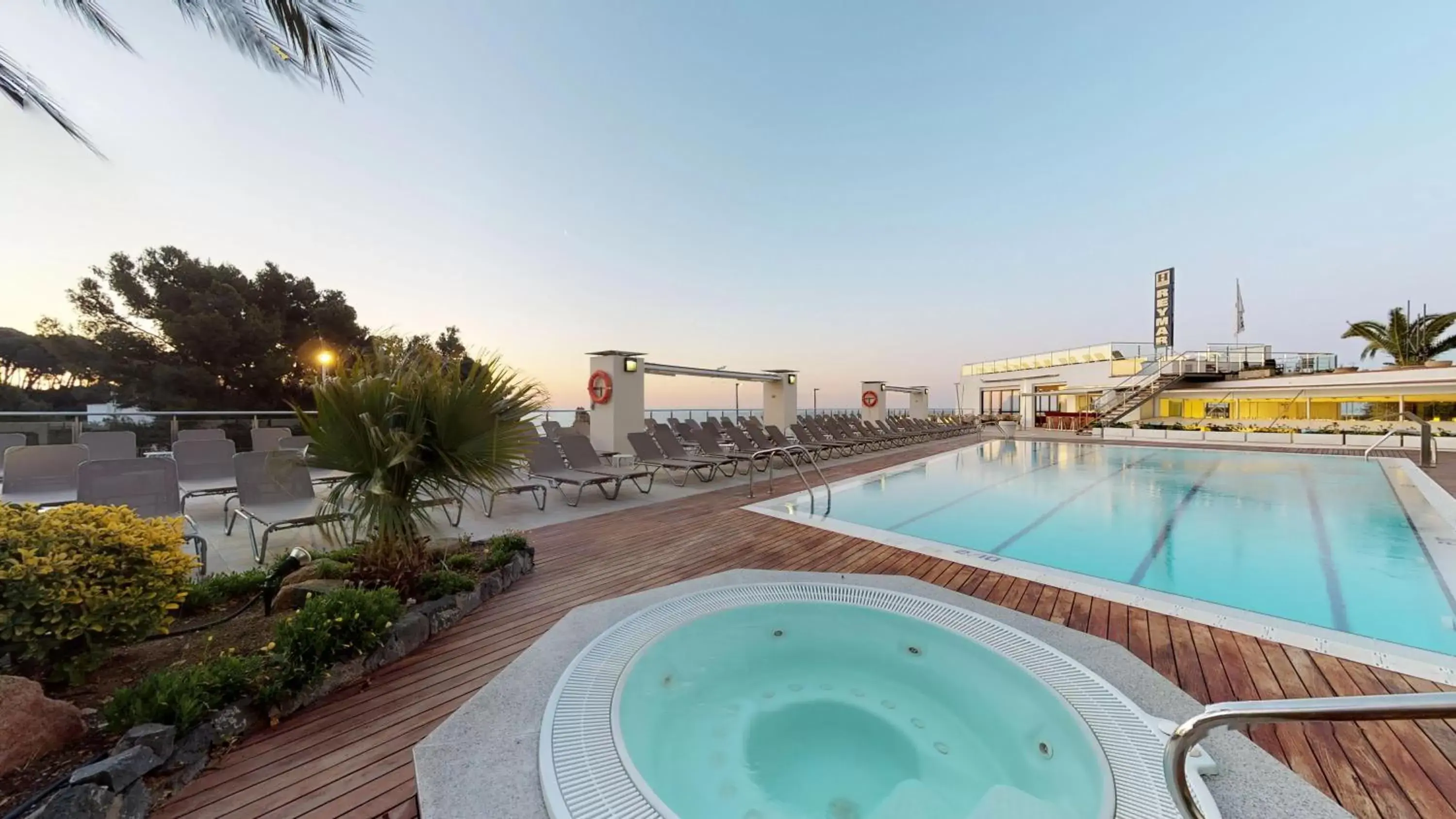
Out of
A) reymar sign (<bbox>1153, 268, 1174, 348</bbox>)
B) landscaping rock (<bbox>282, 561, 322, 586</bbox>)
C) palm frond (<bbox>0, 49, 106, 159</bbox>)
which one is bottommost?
landscaping rock (<bbox>282, 561, 322, 586</bbox>)

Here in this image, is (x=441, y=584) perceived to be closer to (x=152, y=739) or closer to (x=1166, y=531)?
(x=152, y=739)

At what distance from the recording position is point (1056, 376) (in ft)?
71.1

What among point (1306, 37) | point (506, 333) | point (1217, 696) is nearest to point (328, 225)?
point (506, 333)

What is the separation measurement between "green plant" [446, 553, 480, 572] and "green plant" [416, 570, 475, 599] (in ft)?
0.77

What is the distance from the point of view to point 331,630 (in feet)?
6.75

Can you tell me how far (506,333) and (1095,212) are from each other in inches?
657

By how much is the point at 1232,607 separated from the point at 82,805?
494cm

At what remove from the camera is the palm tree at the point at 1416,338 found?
18406mm

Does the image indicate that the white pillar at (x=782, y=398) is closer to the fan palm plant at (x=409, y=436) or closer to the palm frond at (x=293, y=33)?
the palm frond at (x=293, y=33)

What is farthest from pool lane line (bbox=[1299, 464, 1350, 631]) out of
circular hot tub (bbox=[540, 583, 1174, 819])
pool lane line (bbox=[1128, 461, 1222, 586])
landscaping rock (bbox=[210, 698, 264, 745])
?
landscaping rock (bbox=[210, 698, 264, 745])

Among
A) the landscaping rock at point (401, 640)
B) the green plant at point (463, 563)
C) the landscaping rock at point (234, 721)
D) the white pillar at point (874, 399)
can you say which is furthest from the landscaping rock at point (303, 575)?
the white pillar at point (874, 399)

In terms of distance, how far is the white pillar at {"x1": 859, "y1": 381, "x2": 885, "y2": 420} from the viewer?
15.1 meters

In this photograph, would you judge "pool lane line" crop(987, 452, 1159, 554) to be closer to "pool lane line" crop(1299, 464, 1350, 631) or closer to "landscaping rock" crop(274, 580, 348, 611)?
"pool lane line" crop(1299, 464, 1350, 631)

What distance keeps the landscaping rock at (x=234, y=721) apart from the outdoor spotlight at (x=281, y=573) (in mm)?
861
